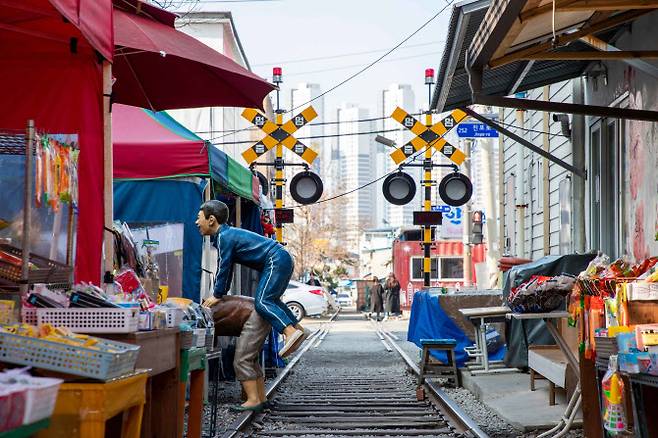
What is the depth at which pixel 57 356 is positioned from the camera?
4449 millimetres

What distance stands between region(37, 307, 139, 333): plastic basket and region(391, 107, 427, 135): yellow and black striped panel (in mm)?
18044

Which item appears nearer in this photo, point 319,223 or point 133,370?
point 133,370

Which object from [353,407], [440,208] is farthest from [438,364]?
[440,208]

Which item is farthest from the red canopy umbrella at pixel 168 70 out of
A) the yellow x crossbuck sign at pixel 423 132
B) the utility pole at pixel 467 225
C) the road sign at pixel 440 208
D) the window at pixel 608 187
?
the road sign at pixel 440 208

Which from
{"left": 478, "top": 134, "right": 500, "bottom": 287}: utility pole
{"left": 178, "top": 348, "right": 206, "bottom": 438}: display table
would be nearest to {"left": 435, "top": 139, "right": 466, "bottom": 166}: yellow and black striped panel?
{"left": 478, "top": 134, "right": 500, "bottom": 287}: utility pole

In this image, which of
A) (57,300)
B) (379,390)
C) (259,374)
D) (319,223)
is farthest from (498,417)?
(319,223)

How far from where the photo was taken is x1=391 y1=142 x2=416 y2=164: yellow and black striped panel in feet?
76.5

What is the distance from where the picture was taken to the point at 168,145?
446 inches

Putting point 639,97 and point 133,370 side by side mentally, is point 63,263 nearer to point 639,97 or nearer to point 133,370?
point 133,370

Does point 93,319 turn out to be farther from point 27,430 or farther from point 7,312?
point 27,430

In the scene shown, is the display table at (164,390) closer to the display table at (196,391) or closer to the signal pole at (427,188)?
the display table at (196,391)

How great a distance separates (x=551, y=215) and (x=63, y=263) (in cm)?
1294

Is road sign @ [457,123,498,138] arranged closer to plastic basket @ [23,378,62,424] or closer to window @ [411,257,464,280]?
plastic basket @ [23,378,62,424]

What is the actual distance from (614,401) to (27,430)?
135 inches
